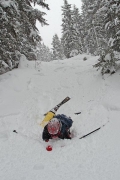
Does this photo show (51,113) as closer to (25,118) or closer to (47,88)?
(25,118)

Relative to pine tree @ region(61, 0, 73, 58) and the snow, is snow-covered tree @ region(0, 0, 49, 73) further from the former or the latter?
pine tree @ region(61, 0, 73, 58)

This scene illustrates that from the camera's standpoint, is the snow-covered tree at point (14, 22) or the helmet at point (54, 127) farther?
the snow-covered tree at point (14, 22)

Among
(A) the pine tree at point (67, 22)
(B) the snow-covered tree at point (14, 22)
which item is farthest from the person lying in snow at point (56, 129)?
(A) the pine tree at point (67, 22)

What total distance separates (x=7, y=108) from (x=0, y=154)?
122 inches

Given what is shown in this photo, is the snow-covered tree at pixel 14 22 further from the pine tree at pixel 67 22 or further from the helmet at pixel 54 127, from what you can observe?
the pine tree at pixel 67 22

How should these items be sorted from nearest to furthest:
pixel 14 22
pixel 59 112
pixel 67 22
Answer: pixel 59 112 < pixel 14 22 < pixel 67 22

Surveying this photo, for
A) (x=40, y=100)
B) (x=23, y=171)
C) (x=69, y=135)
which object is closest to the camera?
(x=23, y=171)

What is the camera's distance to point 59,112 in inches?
351

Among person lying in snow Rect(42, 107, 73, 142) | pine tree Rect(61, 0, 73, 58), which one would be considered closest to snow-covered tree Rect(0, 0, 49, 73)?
person lying in snow Rect(42, 107, 73, 142)

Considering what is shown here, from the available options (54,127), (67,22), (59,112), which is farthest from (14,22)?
(67,22)

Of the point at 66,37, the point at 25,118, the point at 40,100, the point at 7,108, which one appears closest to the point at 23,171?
the point at 25,118

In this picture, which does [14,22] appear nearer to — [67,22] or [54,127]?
[54,127]

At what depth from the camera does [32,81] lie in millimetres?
11477

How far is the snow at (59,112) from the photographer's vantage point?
4922 mm
